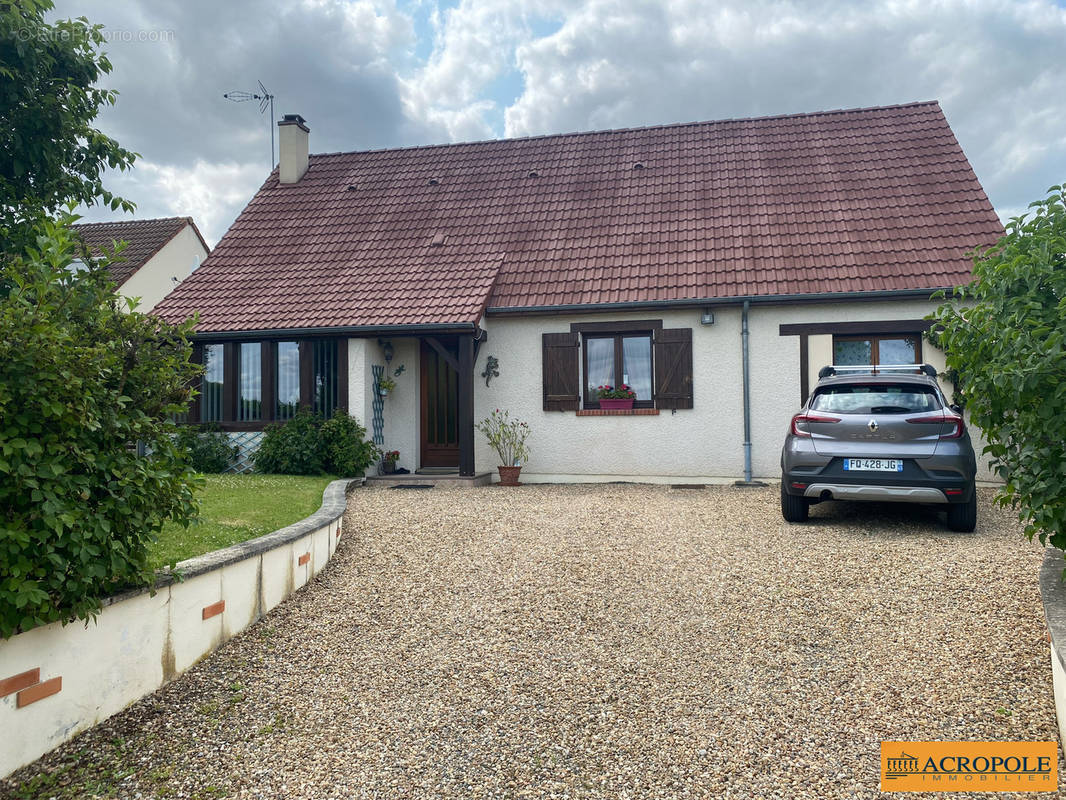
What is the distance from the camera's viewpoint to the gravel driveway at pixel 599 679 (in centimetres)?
293

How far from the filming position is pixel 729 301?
1109cm

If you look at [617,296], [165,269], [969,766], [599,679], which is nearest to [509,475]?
[617,296]

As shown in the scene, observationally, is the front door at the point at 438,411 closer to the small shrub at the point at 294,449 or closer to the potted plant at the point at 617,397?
the small shrub at the point at 294,449

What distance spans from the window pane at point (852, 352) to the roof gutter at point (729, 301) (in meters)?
0.63

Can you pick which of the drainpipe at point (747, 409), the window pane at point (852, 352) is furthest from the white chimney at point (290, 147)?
the window pane at point (852, 352)

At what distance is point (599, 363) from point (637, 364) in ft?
1.94

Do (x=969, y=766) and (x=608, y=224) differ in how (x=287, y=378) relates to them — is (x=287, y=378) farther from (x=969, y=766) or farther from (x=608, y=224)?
(x=969, y=766)

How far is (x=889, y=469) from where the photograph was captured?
22.6 ft

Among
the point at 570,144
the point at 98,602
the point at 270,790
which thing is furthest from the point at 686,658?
the point at 570,144

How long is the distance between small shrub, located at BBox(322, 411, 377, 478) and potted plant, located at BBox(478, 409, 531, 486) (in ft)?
6.18

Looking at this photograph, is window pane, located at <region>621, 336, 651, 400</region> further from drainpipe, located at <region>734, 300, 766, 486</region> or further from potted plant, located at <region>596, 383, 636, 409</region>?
drainpipe, located at <region>734, 300, 766, 486</region>

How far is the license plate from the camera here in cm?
686

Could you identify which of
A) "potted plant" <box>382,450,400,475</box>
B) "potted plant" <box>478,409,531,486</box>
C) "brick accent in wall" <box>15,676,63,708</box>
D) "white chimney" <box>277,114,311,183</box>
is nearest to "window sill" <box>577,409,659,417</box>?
"potted plant" <box>478,409,531,486</box>

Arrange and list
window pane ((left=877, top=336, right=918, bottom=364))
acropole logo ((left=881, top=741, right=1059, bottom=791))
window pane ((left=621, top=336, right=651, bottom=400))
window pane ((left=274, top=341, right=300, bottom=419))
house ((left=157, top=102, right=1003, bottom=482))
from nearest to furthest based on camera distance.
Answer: acropole logo ((left=881, top=741, right=1059, bottom=791)) → window pane ((left=877, top=336, right=918, bottom=364)) → house ((left=157, top=102, right=1003, bottom=482)) → window pane ((left=621, top=336, right=651, bottom=400)) → window pane ((left=274, top=341, right=300, bottom=419))
